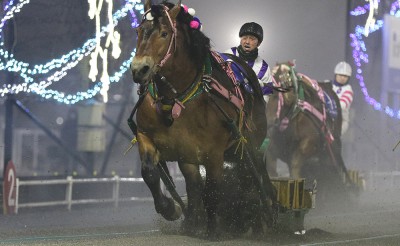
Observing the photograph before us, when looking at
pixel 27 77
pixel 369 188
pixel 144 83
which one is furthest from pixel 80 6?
pixel 369 188

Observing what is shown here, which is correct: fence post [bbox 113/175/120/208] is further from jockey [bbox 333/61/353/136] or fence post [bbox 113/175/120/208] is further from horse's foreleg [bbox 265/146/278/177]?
jockey [bbox 333/61/353/136]

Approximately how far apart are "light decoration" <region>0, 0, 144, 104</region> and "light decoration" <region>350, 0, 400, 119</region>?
28.0 feet

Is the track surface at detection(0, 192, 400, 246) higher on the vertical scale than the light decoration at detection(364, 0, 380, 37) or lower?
lower

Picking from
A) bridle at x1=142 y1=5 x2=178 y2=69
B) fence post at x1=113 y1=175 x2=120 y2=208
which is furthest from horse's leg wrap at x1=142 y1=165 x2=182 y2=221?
fence post at x1=113 y1=175 x2=120 y2=208

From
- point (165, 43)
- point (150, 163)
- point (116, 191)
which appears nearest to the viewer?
point (165, 43)

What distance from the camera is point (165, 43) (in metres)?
10.1

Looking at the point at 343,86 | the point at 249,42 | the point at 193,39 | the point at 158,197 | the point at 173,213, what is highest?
the point at 249,42

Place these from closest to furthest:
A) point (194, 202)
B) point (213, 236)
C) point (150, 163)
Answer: point (150, 163), point (213, 236), point (194, 202)

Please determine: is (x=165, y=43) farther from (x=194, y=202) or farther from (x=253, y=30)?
(x=253, y=30)

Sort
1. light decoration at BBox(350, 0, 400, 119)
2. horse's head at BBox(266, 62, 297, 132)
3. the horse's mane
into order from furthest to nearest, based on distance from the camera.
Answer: light decoration at BBox(350, 0, 400, 119), horse's head at BBox(266, 62, 297, 132), the horse's mane

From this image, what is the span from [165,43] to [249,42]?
2951 mm

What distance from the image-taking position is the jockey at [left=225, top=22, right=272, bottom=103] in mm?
12680

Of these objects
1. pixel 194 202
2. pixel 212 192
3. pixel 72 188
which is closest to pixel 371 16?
pixel 72 188

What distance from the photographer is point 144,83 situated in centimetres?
966
